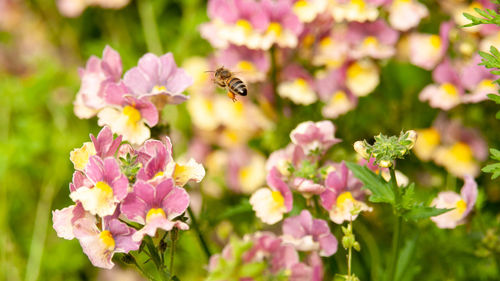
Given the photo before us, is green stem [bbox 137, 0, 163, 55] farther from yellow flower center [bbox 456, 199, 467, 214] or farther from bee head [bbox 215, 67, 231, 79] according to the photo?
yellow flower center [bbox 456, 199, 467, 214]

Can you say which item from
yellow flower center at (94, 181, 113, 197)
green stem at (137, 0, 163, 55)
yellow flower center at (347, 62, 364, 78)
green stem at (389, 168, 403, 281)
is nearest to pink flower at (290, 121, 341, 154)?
green stem at (389, 168, 403, 281)

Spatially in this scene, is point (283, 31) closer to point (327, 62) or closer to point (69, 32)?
point (327, 62)

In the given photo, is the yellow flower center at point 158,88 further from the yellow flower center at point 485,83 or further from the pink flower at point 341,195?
the yellow flower center at point 485,83

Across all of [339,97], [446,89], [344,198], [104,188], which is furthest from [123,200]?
[446,89]

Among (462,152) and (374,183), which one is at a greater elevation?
(374,183)

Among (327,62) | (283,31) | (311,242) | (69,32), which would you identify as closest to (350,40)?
(327,62)

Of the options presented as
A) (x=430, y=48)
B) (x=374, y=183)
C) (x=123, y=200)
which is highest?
(x=123, y=200)

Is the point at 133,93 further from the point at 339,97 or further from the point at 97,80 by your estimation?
the point at 339,97
